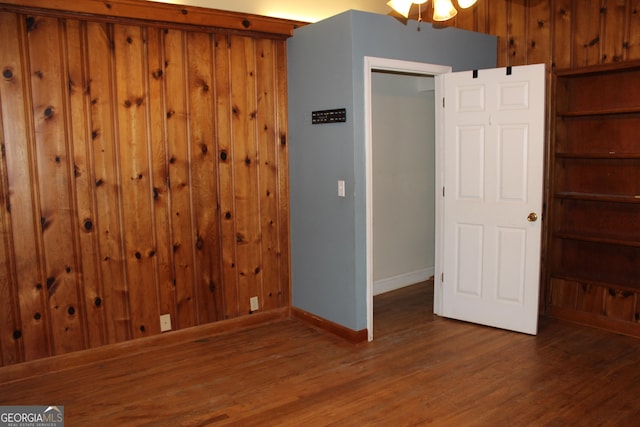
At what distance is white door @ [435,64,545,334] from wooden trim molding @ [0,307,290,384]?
5.13 ft

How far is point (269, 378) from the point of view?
11.4ft

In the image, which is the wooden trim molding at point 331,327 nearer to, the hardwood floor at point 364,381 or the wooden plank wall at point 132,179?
the hardwood floor at point 364,381

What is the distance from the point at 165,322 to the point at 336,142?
1852mm

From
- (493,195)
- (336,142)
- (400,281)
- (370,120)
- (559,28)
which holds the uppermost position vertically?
(559,28)

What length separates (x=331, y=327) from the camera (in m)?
4.27

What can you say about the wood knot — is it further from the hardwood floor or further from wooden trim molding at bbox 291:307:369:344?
wooden trim molding at bbox 291:307:369:344

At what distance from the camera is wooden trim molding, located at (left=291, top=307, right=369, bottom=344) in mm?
4051

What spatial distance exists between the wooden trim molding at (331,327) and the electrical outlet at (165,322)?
107 centimetres

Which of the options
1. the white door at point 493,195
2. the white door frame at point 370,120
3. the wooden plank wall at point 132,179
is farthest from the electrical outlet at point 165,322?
the white door at point 493,195

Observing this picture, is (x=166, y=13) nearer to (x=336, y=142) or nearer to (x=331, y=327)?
(x=336, y=142)

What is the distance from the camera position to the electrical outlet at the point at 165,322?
13.2 ft

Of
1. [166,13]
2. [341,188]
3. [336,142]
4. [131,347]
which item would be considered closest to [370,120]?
[336,142]

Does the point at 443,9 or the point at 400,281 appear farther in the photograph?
the point at 400,281

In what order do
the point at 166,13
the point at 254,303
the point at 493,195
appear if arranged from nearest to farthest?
the point at 166,13, the point at 493,195, the point at 254,303
